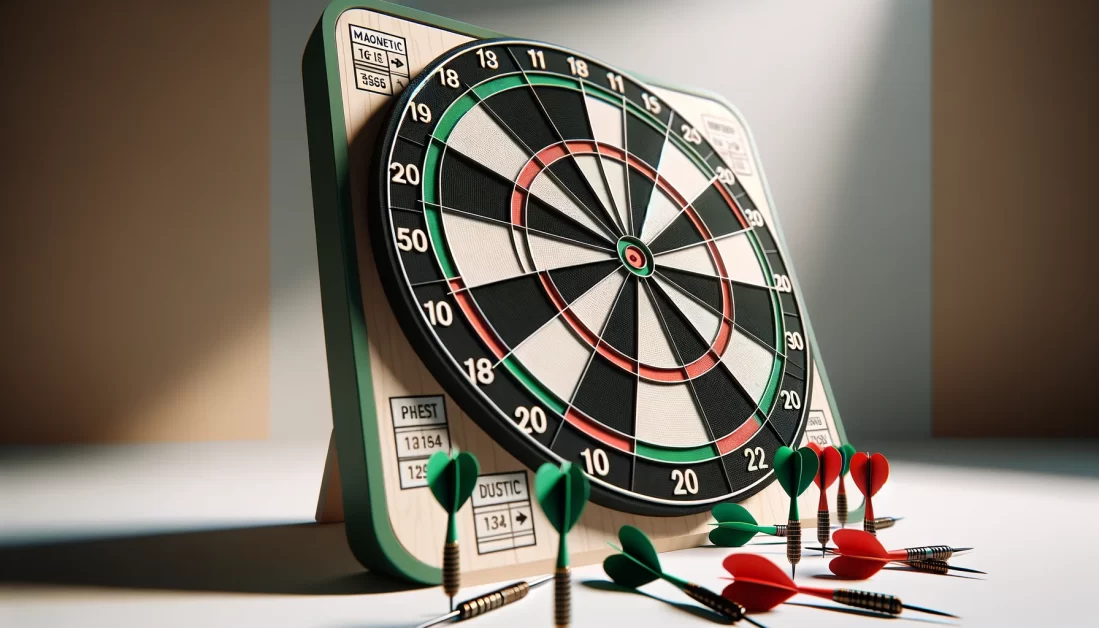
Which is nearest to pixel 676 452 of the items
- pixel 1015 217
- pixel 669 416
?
pixel 669 416

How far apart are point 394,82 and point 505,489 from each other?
0.67 m


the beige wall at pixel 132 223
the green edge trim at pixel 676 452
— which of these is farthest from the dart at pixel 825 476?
the beige wall at pixel 132 223

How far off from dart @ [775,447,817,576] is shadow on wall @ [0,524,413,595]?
0.53m

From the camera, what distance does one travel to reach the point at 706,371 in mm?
1522

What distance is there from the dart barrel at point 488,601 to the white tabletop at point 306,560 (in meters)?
0.03

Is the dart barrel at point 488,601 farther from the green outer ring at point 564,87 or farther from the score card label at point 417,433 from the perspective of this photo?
the green outer ring at point 564,87

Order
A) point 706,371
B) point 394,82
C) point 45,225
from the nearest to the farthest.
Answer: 1. point 394,82
2. point 706,371
3. point 45,225

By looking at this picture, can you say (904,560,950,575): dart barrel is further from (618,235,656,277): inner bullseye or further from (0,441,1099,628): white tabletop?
(618,235,656,277): inner bullseye

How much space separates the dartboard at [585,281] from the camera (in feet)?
4.14

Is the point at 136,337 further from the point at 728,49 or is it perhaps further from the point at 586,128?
the point at 728,49

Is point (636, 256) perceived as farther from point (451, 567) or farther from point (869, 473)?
point (451, 567)

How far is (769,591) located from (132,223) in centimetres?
301

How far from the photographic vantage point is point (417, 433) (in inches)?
46.0

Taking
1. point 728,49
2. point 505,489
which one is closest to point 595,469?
point 505,489
